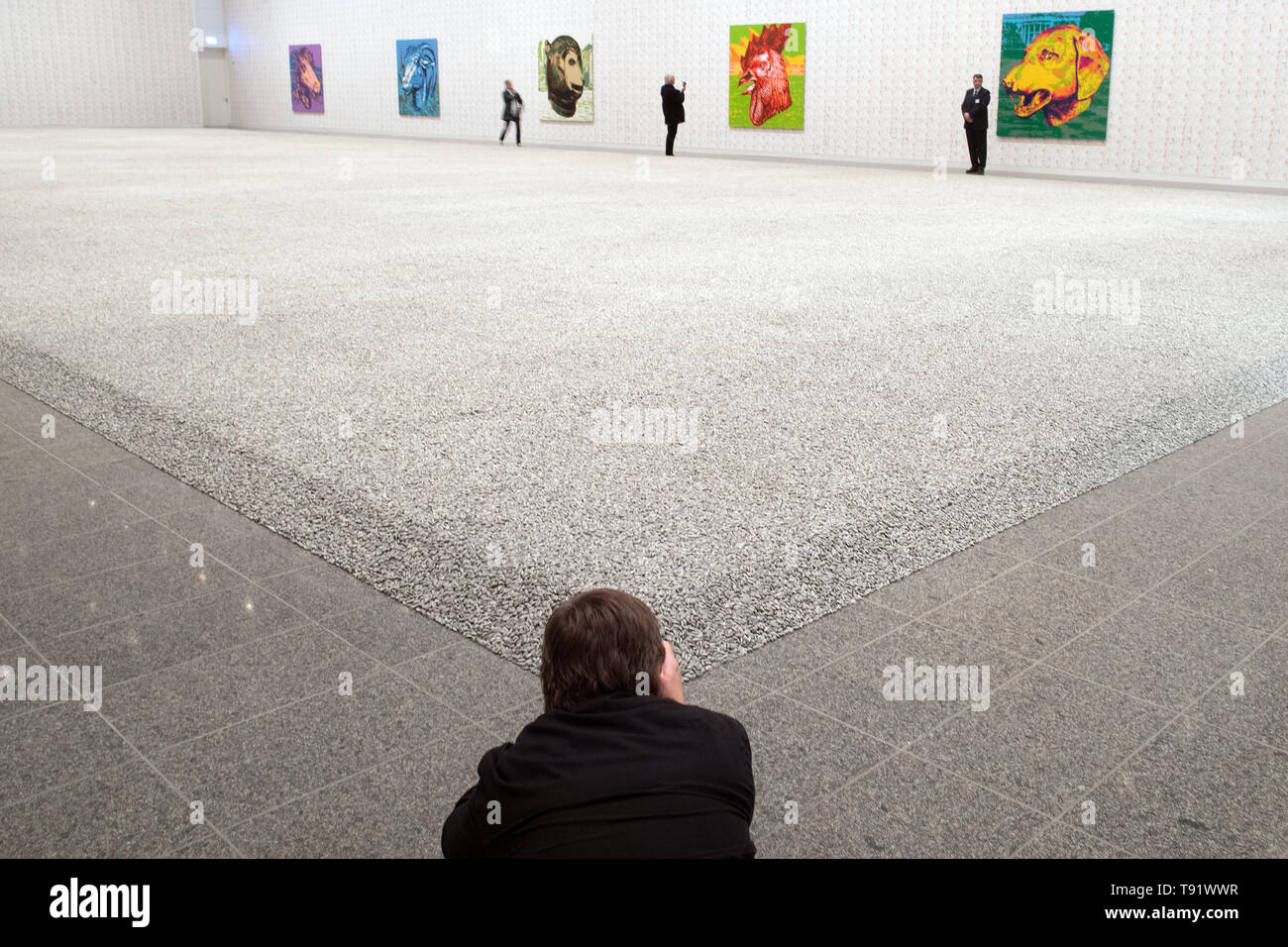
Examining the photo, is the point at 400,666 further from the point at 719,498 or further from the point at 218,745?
the point at 719,498

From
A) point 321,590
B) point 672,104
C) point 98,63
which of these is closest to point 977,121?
point 672,104

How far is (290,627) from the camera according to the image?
3529mm

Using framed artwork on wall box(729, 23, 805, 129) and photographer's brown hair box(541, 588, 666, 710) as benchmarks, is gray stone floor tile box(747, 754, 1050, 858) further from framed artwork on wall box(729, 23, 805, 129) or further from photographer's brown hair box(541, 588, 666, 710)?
framed artwork on wall box(729, 23, 805, 129)

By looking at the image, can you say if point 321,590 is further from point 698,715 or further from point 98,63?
point 98,63

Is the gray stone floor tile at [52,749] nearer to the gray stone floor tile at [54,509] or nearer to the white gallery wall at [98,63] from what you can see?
the gray stone floor tile at [54,509]

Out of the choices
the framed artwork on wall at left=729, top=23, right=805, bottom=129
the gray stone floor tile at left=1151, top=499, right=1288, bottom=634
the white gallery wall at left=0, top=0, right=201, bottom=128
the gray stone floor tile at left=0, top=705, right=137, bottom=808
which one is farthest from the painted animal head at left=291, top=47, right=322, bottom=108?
the gray stone floor tile at left=0, top=705, right=137, bottom=808

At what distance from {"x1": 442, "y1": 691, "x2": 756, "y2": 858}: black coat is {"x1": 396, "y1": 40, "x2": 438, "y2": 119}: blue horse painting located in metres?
35.0

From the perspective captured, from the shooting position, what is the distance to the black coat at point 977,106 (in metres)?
21.0

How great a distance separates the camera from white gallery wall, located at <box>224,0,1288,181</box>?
19.1m

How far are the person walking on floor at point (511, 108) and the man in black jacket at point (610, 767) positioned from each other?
29413mm

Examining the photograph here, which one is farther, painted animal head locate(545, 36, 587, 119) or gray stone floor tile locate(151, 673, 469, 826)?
painted animal head locate(545, 36, 587, 119)

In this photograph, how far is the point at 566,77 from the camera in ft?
101
